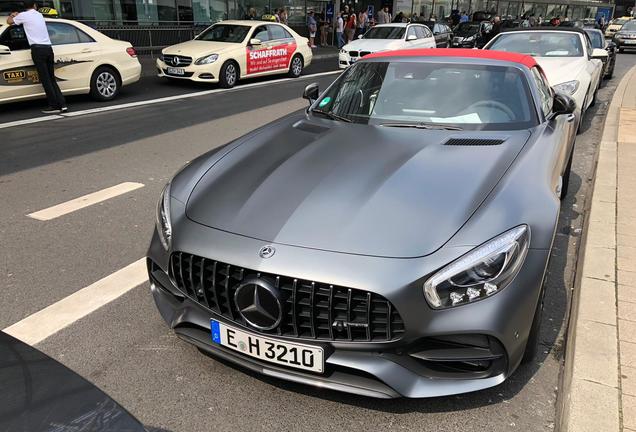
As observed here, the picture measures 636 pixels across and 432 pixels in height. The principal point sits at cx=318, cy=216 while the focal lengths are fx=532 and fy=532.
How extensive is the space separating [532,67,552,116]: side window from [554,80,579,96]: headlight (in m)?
3.41

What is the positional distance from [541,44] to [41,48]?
8.31 meters

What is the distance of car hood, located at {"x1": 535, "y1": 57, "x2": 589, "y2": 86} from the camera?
787 centimetres

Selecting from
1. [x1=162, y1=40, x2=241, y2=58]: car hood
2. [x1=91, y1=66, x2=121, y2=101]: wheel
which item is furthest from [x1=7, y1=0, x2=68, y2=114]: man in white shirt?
[x1=162, y1=40, x2=241, y2=58]: car hood

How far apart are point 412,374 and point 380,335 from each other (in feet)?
0.70

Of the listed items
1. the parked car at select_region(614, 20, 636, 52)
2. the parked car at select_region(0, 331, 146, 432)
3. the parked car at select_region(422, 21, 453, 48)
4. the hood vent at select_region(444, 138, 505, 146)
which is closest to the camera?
the parked car at select_region(0, 331, 146, 432)

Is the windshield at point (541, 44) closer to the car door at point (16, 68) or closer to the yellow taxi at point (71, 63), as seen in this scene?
the yellow taxi at point (71, 63)

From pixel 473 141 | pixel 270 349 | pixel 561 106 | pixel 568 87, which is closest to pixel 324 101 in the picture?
pixel 473 141

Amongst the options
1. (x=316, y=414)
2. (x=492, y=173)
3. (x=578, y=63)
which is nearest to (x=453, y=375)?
(x=316, y=414)

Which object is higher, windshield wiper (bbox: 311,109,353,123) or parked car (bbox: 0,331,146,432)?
windshield wiper (bbox: 311,109,353,123)

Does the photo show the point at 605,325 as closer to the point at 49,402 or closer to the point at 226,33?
the point at 49,402

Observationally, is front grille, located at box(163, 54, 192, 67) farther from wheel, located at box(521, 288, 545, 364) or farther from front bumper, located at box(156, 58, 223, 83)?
wheel, located at box(521, 288, 545, 364)

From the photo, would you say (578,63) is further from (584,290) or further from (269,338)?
(269,338)

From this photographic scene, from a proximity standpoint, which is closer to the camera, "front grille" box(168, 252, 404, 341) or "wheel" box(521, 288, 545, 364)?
"front grille" box(168, 252, 404, 341)

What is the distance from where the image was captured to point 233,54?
12.8m
